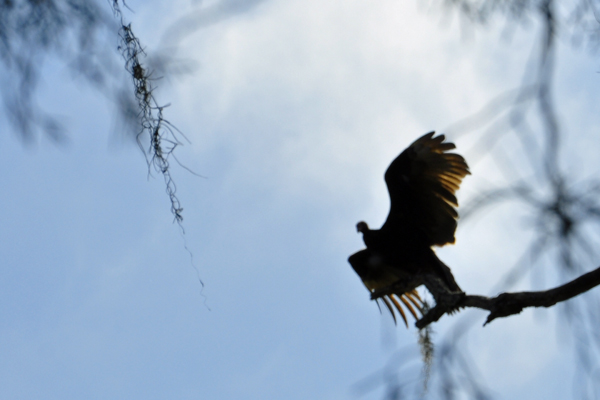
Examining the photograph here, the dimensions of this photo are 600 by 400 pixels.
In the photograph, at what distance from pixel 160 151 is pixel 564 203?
4.68 feet

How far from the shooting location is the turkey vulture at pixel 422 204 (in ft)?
11.6

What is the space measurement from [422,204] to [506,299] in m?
1.72

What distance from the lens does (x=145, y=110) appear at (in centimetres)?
213

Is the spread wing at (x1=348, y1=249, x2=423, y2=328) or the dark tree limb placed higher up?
the spread wing at (x1=348, y1=249, x2=423, y2=328)

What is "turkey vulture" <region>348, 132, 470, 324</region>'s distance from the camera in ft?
11.6

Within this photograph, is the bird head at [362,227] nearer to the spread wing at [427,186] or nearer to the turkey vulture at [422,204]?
the turkey vulture at [422,204]

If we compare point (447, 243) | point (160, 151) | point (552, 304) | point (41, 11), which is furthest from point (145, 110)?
point (447, 243)

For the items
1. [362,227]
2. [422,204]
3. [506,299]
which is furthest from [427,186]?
[506,299]

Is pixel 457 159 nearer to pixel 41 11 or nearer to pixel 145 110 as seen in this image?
pixel 145 110

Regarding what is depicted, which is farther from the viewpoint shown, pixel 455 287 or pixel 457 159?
pixel 457 159

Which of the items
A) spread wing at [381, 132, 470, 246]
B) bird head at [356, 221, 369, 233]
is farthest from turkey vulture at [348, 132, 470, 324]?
bird head at [356, 221, 369, 233]

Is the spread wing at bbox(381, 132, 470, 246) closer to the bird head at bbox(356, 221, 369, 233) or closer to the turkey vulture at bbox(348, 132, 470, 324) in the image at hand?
the turkey vulture at bbox(348, 132, 470, 324)

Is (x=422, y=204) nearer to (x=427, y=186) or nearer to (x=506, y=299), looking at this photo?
(x=427, y=186)

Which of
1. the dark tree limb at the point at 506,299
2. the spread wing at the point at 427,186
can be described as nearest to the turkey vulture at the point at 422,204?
the spread wing at the point at 427,186
